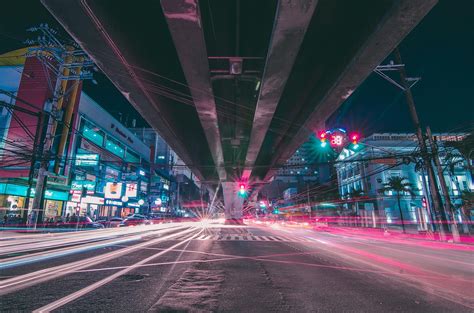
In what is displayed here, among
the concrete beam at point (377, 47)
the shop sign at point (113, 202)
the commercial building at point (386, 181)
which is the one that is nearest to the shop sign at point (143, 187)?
the shop sign at point (113, 202)

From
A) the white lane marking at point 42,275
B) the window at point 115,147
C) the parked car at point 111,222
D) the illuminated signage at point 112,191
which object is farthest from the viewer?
the window at point 115,147

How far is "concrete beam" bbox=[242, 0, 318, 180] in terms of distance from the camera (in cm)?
600

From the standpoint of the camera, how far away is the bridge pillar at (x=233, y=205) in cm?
3317

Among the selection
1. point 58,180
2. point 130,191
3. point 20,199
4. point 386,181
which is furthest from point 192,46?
point 386,181

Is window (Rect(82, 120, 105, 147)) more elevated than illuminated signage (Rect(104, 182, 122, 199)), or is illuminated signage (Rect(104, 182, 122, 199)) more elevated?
window (Rect(82, 120, 105, 147))

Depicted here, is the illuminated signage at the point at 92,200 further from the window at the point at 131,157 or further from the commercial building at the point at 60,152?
the window at the point at 131,157

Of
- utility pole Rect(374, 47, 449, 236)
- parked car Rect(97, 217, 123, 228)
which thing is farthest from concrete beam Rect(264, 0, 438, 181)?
parked car Rect(97, 217, 123, 228)

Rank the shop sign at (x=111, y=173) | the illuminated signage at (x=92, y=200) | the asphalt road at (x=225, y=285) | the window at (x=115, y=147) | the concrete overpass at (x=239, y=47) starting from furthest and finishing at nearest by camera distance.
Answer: the window at (x=115, y=147)
the shop sign at (x=111, y=173)
the illuminated signage at (x=92, y=200)
the concrete overpass at (x=239, y=47)
the asphalt road at (x=225, y=285)

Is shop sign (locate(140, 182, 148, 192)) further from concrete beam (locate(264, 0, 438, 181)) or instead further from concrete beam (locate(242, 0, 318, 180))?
concrete beam (locate(264, 0, 438, 181))

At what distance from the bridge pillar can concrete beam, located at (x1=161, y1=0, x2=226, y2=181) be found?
72.6 ft

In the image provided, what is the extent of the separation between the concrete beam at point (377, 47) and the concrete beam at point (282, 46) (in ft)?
6.45

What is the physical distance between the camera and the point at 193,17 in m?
6.25

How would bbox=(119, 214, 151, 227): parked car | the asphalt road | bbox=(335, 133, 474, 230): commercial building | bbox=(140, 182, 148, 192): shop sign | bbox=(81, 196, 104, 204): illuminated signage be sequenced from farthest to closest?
1. bbox=(140, 182, 148, 192): shop sign
2. bbox=(335, 133, 474, 230): commercial building
3. bbox=(81, 196, 104, 204): illuminated signage
4. bbox=(119, 214, 151, 227): parked car
5. the asphalt road

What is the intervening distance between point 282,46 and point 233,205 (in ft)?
99.3
